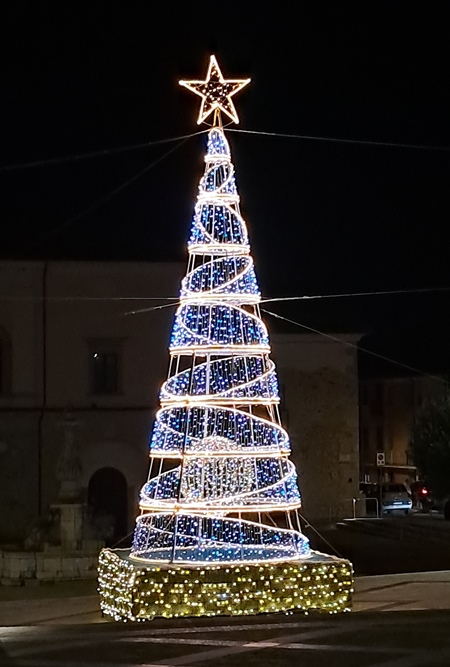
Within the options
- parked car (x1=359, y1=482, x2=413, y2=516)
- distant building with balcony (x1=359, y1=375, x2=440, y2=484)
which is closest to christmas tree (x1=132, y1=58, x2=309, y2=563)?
parked car (x1=359, y1=482, x2=413, y2=516)

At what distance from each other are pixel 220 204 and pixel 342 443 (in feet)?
61.8

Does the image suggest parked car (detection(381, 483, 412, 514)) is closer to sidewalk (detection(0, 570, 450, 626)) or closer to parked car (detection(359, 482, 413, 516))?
parked car (detection(359, 482, 413, 516))

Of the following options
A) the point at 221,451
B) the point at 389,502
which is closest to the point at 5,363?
the point at 389,502

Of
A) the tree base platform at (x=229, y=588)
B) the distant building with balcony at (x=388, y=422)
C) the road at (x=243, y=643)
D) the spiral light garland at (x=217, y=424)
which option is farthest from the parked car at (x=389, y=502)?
the road at (x=243, y=643)

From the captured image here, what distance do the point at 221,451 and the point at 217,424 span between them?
94 centimetres

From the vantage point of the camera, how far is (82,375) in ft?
86.3

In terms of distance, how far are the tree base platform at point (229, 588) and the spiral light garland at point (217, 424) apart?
15.3 inches

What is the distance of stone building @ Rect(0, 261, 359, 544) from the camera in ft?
85.1

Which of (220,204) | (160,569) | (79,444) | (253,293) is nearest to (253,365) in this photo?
(253,293)

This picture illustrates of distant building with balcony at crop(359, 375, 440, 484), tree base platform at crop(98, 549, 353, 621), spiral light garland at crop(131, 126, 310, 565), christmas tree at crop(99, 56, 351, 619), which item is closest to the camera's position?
tree base platform at crop(98, 549, 353, 621)

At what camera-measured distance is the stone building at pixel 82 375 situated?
2595 centimetres

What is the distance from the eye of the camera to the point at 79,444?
26.0m

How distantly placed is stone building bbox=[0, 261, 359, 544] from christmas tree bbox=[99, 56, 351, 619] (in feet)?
43.4

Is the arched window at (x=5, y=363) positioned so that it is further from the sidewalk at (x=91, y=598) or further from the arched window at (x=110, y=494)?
the sidewalk at (x=91, y=598)
